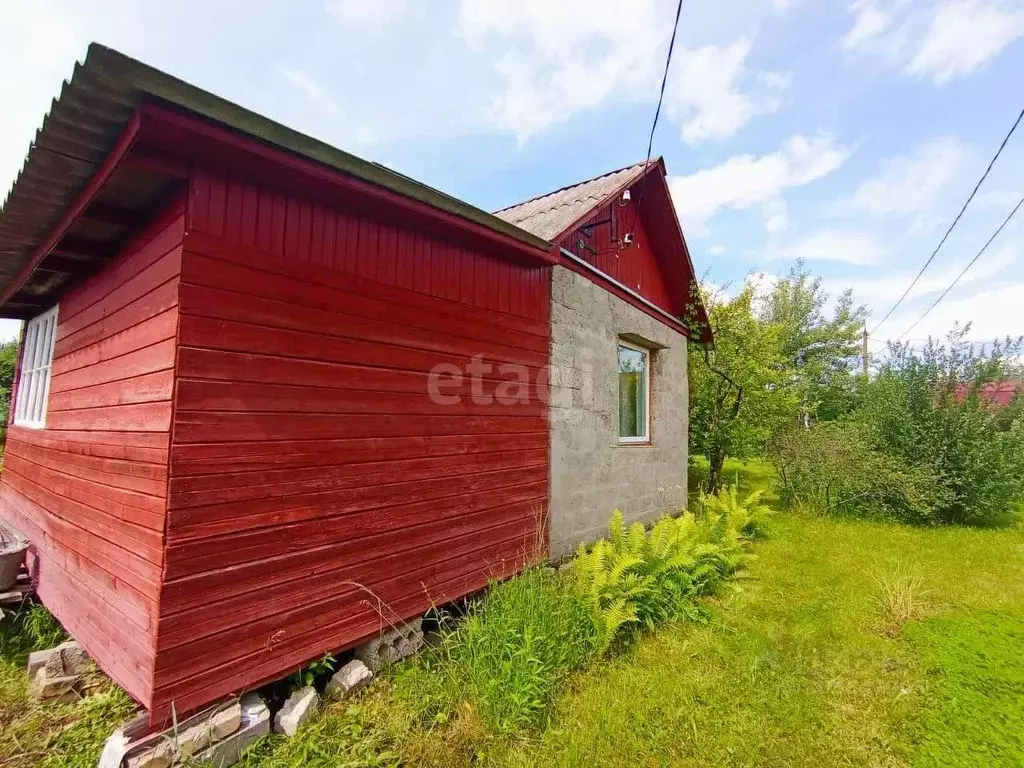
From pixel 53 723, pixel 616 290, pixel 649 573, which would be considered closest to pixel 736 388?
pixel 616 290

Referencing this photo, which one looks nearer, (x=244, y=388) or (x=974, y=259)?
(x=244, y=388)

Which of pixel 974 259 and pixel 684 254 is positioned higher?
pixel 974 259

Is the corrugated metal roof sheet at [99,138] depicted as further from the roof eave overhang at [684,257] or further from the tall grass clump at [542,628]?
the tall grass clump at [542,628]

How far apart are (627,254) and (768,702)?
17.9 ft

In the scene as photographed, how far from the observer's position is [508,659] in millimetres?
3031

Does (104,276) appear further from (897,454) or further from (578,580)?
(897,454)

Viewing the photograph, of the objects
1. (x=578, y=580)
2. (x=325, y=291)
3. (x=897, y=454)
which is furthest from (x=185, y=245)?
(x=897, y=454)

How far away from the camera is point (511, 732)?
8.64 ft

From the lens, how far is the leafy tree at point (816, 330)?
19.3m

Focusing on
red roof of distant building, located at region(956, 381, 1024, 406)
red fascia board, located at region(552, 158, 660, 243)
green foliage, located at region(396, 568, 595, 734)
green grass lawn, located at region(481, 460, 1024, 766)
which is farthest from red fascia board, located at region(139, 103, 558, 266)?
red roof of distant building, located at region(956, 381, 1024, 406)

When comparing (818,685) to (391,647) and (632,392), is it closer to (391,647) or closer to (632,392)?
(391,647)

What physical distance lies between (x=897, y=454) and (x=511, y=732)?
9.36 metres

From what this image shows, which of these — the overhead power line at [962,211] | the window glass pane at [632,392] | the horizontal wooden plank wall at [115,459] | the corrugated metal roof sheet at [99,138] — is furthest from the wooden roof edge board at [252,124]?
the overhead power line at [962,211]

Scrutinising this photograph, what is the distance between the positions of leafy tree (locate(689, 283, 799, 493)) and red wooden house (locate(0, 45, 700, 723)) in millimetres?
6878
